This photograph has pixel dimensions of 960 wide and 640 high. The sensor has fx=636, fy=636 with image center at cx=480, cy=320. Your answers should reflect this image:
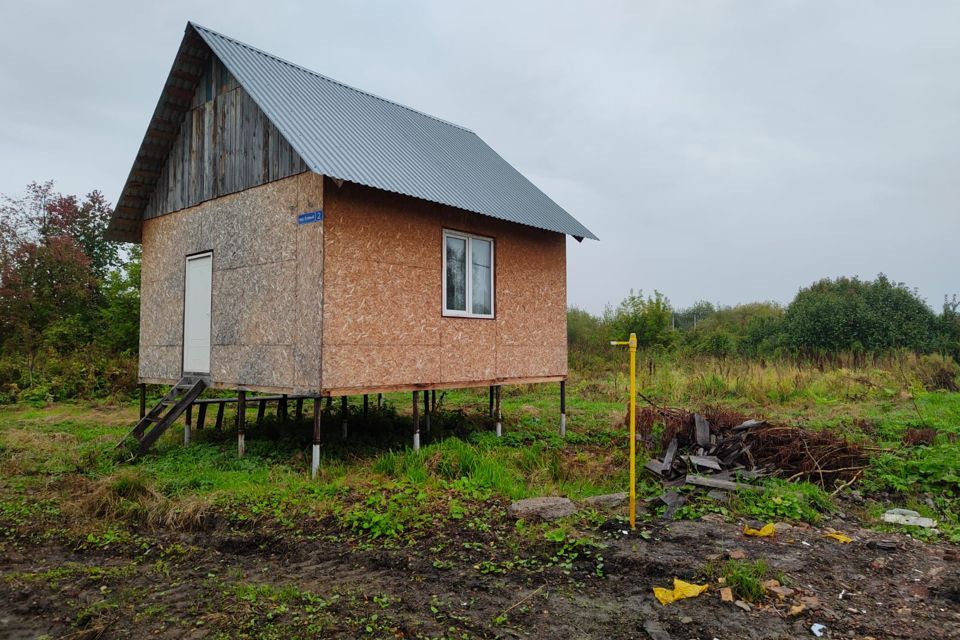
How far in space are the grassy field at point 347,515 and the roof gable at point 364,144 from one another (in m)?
3.84

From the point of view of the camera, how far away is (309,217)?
849 cm

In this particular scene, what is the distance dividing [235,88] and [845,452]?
10.1 meters

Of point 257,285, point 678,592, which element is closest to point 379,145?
point 257,285

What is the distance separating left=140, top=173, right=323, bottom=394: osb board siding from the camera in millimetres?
8477

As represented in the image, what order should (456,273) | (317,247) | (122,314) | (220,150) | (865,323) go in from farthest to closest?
(865,323), (122,314), (456,273), (220,150), (317,247)

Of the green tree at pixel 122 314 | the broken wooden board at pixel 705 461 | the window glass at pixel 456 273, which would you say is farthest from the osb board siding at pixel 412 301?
the green tree at pixel 122 314

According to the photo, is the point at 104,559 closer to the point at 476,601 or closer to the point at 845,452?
the point at 476,601

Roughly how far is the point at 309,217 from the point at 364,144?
6.28 feet

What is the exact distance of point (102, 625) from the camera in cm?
400

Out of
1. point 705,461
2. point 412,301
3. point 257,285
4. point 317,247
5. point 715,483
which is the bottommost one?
point 715,483

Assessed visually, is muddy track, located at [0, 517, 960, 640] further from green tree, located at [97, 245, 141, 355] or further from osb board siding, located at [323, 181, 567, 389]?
green tree, located at [97, 245, 141, 355]

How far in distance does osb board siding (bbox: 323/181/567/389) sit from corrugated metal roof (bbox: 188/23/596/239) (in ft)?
1.32

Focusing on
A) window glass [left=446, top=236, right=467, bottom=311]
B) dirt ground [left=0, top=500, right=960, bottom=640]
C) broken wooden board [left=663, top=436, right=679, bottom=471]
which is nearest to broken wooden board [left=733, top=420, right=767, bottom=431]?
broken wooden board [left=663, top=436, right=679, bottom=471]

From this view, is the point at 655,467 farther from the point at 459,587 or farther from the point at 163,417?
the point at 163,417
